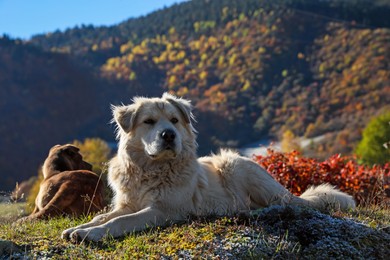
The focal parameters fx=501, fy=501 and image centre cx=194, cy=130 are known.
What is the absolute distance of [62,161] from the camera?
28.6 ft

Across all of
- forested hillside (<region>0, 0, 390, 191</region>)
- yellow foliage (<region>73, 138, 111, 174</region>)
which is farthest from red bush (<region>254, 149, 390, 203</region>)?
forested hillside (<region>0, 0, 390, 191</region>)

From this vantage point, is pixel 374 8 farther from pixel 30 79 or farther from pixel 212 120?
pixel 30 79

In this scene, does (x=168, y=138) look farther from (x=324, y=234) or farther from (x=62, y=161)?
(x=62, y=161)

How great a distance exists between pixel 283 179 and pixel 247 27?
92944 millimetres

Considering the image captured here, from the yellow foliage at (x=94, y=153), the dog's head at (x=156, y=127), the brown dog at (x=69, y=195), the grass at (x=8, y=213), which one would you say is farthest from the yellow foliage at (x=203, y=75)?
the dog's head at (x=156, y=127)

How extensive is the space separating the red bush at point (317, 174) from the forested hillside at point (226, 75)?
62.6 m

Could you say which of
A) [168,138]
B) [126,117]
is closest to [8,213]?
[126,117]

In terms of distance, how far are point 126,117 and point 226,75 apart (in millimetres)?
86554

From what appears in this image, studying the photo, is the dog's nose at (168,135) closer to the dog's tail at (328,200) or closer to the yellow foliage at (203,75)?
the dog's tail at (328,200)

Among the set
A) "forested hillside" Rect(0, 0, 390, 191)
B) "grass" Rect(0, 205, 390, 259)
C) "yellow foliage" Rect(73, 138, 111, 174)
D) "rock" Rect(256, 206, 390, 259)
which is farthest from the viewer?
"forested hillside" Rect(0, 0, 390, 191)

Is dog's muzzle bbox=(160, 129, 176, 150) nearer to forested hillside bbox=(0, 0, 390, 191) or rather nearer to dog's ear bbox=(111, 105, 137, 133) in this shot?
dog's ear bbox=(111, 105, 137, 133)

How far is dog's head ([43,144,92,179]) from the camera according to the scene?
28.2 feet

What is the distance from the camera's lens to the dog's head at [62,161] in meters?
8.60

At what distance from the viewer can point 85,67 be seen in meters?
98.4
